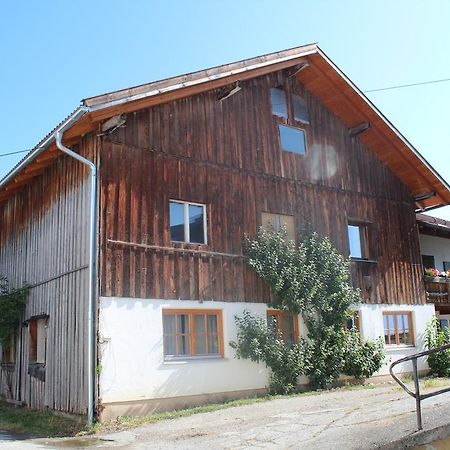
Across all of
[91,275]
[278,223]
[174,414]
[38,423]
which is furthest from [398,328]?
[38,423]

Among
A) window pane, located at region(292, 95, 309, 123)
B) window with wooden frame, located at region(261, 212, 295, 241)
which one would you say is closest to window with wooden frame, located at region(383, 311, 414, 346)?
window with wooden frame, located at region(261, 212, 295, 241)

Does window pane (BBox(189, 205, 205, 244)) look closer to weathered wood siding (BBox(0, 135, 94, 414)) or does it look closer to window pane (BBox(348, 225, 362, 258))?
weathered wood siding (BBox(0, 135, 94, 414))

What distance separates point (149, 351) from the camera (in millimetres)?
12844

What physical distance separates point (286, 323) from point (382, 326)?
12.6 ft

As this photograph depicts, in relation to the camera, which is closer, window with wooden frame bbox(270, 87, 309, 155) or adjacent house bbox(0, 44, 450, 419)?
adjacent house bbox(0, 44, 450, 419)

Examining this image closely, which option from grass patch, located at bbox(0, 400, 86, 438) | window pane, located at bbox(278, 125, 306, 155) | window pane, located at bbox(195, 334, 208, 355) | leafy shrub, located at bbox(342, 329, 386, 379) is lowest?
grass patch, located at bbox(0, 400, 86, 438)

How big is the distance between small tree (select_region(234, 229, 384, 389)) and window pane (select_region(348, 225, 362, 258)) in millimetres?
1408

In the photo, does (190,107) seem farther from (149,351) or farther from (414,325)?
(414,325)

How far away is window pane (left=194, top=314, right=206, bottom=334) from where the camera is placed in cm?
1397

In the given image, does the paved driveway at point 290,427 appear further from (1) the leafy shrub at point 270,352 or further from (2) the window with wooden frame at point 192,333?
(2) the window with wooden frame at point 192,333

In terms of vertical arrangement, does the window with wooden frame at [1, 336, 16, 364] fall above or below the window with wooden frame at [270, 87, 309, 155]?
below

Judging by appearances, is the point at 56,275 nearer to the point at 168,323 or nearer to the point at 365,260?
the point at 168,323

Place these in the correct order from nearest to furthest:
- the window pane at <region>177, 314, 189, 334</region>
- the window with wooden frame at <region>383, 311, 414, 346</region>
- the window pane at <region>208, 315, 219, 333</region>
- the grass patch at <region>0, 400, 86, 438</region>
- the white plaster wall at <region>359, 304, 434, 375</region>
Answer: the grass patch at <region>0, 400, 86, 438</region> < the window pane at <region>177, 314, 189, 334</region> < the window pane at <region>208, 315, 219, 333</region> < the white plaster wall at <region>359, 304, 434, 375</region> < the window with wooden frame at <region>383, 311, 414, 346</region>

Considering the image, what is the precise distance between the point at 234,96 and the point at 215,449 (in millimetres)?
10236
